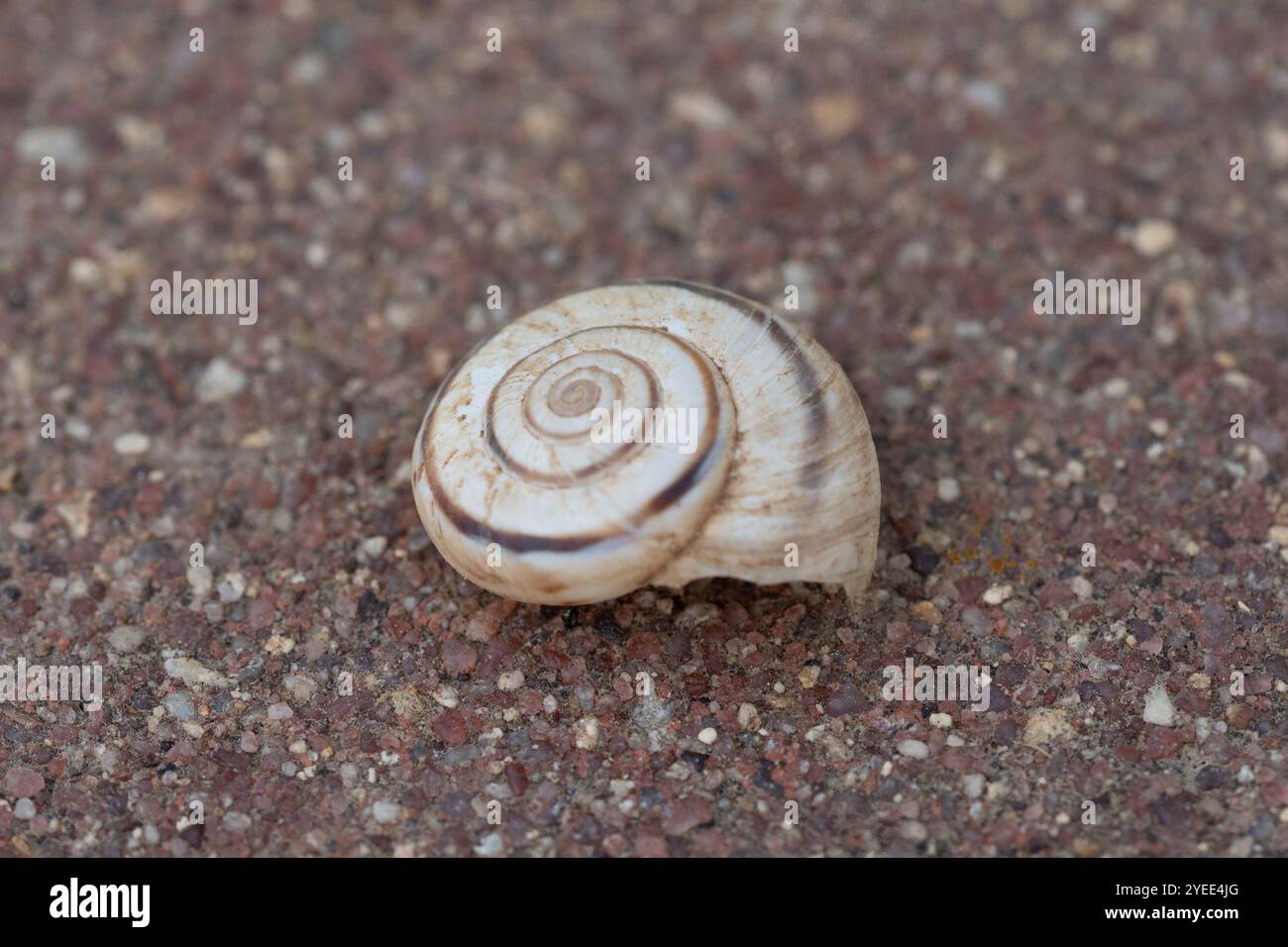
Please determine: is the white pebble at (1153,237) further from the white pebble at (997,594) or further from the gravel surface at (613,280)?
the white pebble at (997,594)

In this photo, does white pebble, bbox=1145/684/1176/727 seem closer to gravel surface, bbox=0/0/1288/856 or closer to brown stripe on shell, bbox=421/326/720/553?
gravel surface, bbox=0/0/1288/856

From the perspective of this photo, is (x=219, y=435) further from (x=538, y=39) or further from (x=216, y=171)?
(x=538, y=39)

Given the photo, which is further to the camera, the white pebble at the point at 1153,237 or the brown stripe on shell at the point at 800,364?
the white pebble at the point at 1153,237

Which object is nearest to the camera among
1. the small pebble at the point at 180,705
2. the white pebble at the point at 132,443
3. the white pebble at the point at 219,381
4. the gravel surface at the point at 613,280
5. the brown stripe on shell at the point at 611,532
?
the brown stripe on shell at the point at 611,532

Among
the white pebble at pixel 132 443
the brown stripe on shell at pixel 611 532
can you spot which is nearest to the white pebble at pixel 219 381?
the white pebble at pixel 132 443

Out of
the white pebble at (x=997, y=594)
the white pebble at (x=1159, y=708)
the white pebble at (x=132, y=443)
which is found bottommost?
the white pebble at (x=1159, y=708)

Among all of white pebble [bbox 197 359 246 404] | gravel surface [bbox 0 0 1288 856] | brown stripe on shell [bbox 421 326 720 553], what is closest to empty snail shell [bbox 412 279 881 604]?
brown stripe on shell [bbox 421 326 720 553]

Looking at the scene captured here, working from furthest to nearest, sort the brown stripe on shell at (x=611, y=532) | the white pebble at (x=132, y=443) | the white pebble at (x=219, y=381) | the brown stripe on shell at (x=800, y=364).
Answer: the white pebble at (x=219, y=381) → the white pebble at (x=132, y=443) → the brown stripe on shell at (x=800, y=364) → the brown stripe on shell at (x=611, y=532)

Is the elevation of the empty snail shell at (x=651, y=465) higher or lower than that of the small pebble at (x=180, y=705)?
higher
